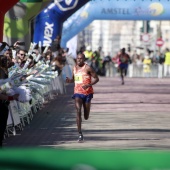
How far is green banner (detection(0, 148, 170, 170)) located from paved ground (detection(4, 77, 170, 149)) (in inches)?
376

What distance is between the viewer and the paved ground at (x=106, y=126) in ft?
44.7

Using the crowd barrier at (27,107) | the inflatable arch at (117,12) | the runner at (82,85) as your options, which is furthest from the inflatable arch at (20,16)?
the inflatable arch at (117,12)

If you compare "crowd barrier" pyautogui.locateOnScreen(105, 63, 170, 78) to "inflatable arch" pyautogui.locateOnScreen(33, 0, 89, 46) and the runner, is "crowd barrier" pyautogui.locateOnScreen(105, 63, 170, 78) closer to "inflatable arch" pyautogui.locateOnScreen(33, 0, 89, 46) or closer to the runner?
→ "inflatable arch" pyautogui.locateOnScreen(33, 0, 89, 46)

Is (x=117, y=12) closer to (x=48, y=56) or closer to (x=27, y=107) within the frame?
(x=48, y=56)

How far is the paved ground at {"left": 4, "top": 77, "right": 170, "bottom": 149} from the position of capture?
44.7ft

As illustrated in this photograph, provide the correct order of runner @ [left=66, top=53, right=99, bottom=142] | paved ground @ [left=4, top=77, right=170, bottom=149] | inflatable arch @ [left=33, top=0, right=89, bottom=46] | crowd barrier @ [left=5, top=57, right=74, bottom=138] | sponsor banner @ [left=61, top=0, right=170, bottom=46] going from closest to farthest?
paved ground @ [left=4, top=77, right=170, bottom=149] → runner @ [left=66, top=53, right=99, bottom=142] → crowd barrier @ [left=5, top=57, right=74, bottom=138] → inflatable arch @ [left=33, top=0, right=89, bottom=46] → sponsor banner @ [left=61, top=0, right=170, bottom=46]

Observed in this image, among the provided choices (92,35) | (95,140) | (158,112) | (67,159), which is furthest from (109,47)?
(67,159)

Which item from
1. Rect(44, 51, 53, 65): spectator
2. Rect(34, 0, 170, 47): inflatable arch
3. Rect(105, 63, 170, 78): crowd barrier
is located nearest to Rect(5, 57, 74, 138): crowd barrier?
Rect(44, 51, 53, 65): spectator

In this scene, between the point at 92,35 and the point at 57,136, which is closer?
the point at 57,136

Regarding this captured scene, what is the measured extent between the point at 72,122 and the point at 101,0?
26.5 metres

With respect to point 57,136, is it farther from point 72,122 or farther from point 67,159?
point 67,159

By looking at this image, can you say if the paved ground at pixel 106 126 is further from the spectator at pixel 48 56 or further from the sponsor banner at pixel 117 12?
the sponsor banner at pixel 117 12

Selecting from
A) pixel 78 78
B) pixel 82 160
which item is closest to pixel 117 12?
pixel 78 78

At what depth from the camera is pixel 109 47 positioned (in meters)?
121
